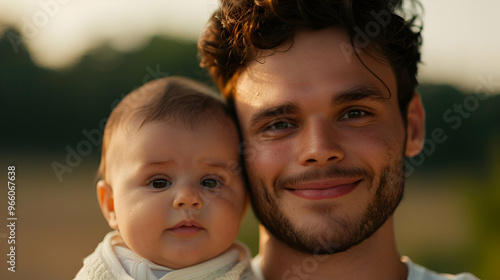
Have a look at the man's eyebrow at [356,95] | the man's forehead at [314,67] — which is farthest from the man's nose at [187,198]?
the man's eyebrow at [356,95]

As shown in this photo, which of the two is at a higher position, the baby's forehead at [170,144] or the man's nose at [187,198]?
the baby's forehead at [170,144]

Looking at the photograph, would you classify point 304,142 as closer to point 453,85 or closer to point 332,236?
point 332,236

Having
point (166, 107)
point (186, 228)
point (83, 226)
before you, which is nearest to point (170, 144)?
point (166, 107)

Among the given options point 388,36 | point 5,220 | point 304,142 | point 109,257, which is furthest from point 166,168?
point 5,220

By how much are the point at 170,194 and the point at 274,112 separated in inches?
26.6

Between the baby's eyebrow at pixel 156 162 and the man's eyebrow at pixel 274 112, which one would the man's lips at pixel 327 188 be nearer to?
the man's eyebrow at pixel 274 112

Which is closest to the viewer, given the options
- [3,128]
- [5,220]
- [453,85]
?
[5,220]

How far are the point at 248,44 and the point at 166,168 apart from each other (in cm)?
85

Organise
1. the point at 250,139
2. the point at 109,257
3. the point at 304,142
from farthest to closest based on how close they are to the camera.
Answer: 1. the point at 250,139
2. the point at 304,142
3. the point at 109,257

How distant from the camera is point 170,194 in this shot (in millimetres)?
2289

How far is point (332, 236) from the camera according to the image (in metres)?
2.49

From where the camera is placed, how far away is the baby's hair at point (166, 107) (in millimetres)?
2459

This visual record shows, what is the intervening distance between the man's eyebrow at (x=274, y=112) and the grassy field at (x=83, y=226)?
1886 mm

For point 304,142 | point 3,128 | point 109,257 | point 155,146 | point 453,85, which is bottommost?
point 453,85
